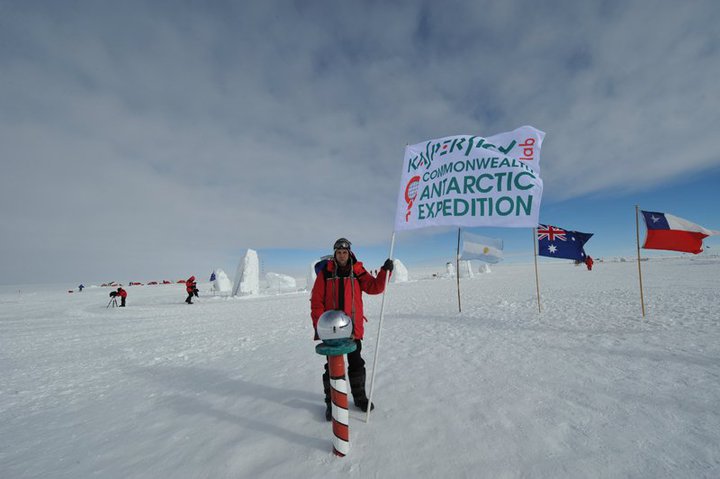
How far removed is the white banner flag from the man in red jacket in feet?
3.92

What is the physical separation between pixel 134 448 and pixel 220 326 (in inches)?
319

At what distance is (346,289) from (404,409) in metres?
1.74

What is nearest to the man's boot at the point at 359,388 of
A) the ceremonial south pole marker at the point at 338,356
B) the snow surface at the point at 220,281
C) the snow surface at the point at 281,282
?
the ceremonial south pole marker at the point at 338,356

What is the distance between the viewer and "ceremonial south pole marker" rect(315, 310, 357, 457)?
2541mm

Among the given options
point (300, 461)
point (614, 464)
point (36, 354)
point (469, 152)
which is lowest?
point (36, 354)

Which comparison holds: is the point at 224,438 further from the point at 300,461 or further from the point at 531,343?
the point at 531,343

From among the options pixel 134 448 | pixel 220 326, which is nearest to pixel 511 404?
pixel 134 448

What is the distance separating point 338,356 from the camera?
2.62 m

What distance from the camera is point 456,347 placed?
6.13 m

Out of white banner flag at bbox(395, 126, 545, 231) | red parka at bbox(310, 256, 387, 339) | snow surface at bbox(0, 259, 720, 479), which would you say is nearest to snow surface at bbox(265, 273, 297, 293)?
snow surface at bbox(0, 259, 720, 479)

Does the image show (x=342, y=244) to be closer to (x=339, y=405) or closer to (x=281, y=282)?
(x=339, y=405)

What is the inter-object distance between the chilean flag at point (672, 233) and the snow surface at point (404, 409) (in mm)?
1981

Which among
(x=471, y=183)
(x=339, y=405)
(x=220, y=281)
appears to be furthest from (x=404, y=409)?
(x=220, y=281)

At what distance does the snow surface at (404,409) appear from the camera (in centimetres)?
254
